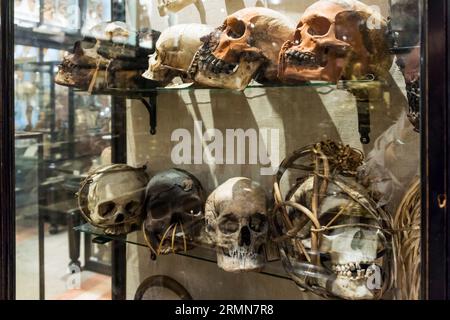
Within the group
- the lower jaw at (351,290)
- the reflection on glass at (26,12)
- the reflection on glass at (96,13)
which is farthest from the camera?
the reflection on glass at (96,13)

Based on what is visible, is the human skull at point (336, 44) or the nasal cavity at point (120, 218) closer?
the human skull at point (336, 44)

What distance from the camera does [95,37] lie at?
1273mm

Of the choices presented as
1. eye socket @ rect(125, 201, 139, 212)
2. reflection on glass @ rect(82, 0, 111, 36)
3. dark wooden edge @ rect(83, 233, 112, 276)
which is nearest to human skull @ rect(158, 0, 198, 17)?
reflection on glass @ rect(82, 0, 111, 36)

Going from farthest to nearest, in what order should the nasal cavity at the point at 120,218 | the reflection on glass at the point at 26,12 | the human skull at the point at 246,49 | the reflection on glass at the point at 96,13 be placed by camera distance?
1. the reflection on glass at the point at 96,13
2. the nasal cavity at the point at 120,218
3. the reflection on glass at the point at 26,12
4. the human skull at the point at 246,49

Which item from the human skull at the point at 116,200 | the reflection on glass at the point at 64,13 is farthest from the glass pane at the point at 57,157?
the human skull at the point at 116,200

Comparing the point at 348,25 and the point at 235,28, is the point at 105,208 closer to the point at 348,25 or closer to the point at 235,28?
the point at 235,28

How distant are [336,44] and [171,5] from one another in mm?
537

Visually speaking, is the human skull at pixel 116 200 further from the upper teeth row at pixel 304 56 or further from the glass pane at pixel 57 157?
the upper teeth row at pixel 304 56

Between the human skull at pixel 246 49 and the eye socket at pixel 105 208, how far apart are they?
0.44 m

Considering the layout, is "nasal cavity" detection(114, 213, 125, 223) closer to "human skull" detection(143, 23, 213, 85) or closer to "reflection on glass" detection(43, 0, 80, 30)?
"human skull" detection(143, 23, 213, 85)

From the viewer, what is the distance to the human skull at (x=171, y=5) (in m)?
1.21

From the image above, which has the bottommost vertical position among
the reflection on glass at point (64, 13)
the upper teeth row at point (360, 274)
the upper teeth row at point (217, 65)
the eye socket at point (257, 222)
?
the upper teeth row at point (360, 274)

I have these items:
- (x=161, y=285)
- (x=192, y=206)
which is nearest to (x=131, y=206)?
(x=192, y=206)
